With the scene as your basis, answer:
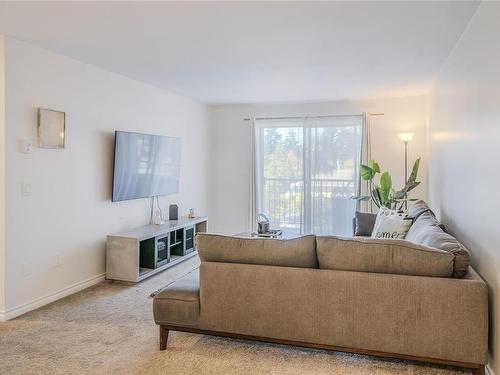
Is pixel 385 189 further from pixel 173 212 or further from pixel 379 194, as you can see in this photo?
pixel 173 212

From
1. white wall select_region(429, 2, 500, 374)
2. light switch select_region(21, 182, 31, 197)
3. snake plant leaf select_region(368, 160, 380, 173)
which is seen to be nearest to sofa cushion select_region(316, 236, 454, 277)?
white wall select_region(429, 2, 500, 374)

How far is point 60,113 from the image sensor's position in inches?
146

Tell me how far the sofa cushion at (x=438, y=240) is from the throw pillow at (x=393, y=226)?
103 mm

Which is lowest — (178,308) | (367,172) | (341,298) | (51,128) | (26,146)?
(178,308)

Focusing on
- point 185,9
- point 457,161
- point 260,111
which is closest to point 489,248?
point 457,161

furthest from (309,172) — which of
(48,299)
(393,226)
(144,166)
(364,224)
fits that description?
(48,299)

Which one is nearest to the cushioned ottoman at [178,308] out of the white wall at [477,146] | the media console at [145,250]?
the media console at [145,250]

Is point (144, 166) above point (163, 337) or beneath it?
above

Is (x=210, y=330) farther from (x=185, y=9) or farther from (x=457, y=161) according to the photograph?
(x=457, y=161)

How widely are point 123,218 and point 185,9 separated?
2.80 meters

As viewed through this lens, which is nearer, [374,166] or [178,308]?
[178,308]

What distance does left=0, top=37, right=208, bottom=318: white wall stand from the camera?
3285mm

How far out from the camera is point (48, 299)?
3.60 meters

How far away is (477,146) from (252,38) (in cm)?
192
